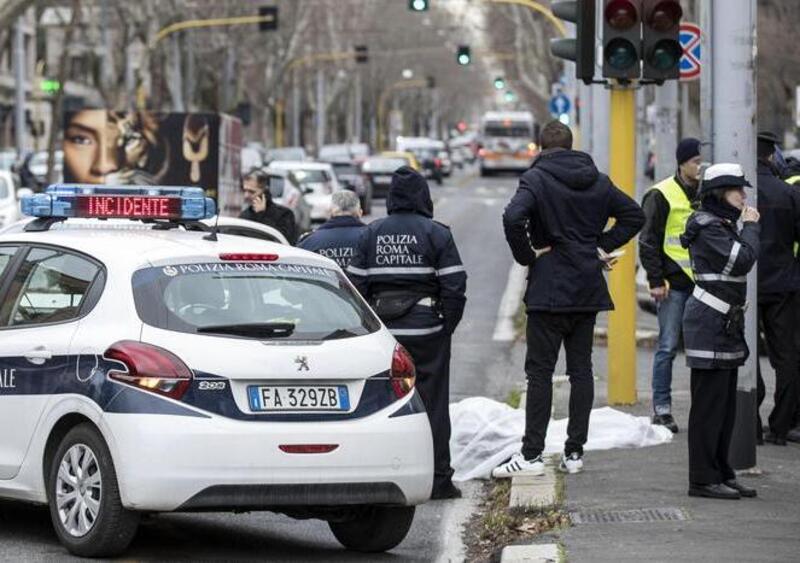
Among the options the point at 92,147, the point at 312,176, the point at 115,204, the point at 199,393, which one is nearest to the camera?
the point at 199,393

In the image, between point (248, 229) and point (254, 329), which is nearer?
point (254, 329)

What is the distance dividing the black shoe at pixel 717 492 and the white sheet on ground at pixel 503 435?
1811 millimetres

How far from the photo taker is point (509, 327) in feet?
76.7

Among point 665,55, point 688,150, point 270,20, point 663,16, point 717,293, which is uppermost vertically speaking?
point 270,20

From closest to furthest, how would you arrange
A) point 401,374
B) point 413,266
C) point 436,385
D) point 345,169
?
point 401,374
point 413,266
point 436,385
point 345,169

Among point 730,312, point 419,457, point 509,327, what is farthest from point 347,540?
point 509,327

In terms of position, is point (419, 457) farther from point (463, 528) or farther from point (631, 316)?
point (631, 316)

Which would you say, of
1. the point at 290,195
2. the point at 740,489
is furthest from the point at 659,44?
the point at 290,195

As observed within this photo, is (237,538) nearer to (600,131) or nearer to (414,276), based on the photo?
(414,276)

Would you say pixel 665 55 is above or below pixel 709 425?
above

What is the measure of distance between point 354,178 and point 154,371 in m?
48.5

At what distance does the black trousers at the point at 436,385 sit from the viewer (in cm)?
1076

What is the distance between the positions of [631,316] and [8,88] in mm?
77259

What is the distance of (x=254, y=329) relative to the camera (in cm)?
872
